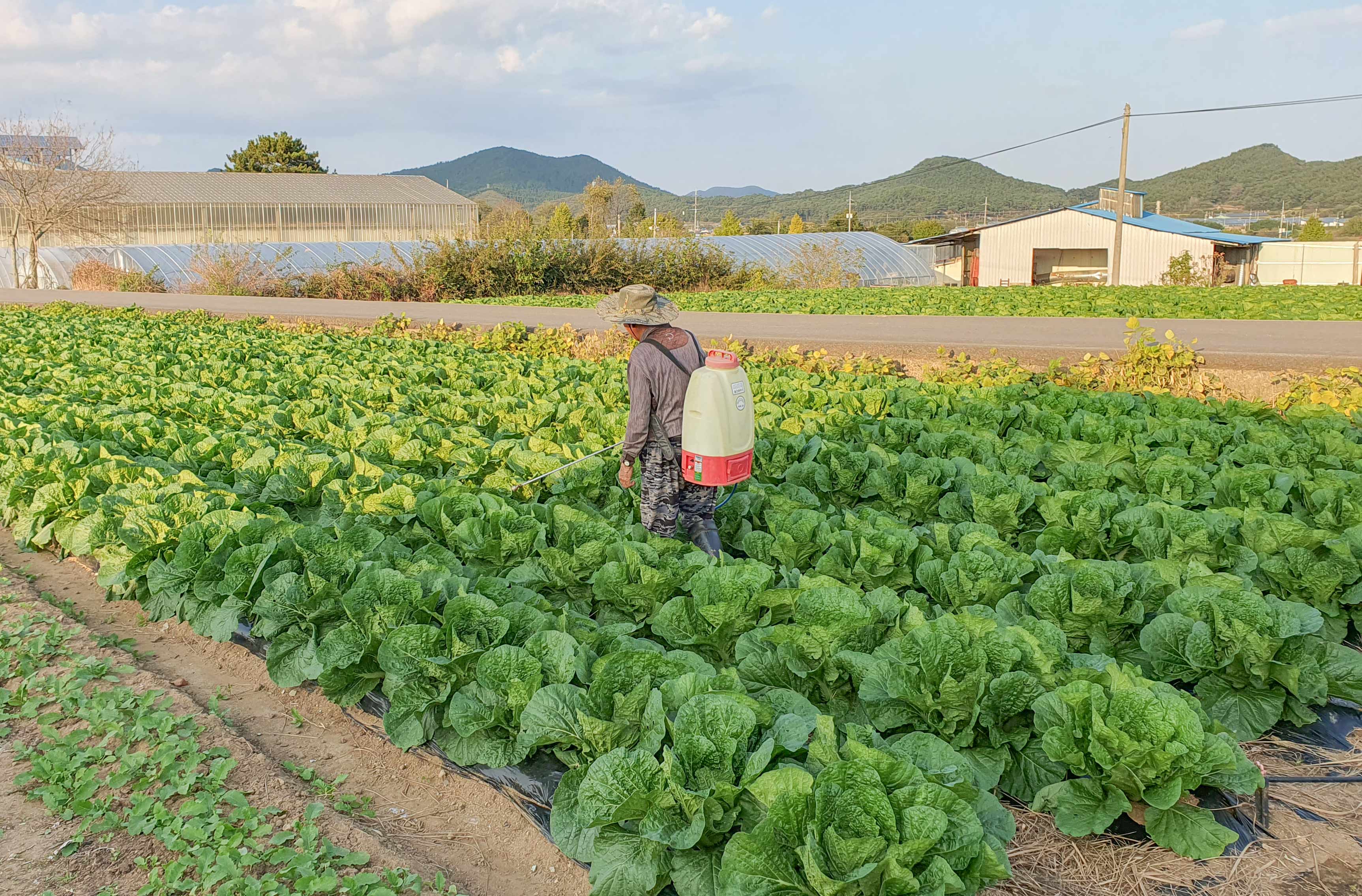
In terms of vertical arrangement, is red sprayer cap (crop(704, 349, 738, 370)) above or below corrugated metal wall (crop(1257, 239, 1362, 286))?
below

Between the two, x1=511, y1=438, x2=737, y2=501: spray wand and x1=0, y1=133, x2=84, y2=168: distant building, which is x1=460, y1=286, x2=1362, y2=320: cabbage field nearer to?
x1=511, y1=438, x2=737, y2=501: spray wand

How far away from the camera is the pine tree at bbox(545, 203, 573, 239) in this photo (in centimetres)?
3191

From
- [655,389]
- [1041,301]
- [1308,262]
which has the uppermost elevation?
[1308,262]

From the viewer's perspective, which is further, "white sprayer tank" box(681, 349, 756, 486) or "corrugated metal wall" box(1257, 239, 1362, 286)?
"corrugated metal wall" box(1257, 239, 1362, 286)

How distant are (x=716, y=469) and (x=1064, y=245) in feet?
145

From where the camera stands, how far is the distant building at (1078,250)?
40.8 metres

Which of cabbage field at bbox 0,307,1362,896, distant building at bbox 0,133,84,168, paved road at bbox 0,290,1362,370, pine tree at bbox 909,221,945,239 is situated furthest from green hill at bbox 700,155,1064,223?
cabbage field at bbox 0,307,1362,896

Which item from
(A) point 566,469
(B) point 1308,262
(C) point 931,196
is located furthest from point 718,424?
(C) point 931,196

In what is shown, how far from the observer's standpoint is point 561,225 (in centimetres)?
5191

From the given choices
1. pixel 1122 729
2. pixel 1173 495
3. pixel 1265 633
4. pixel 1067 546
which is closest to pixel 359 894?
pixel 1122 729

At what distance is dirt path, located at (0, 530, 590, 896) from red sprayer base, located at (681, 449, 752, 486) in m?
1.65

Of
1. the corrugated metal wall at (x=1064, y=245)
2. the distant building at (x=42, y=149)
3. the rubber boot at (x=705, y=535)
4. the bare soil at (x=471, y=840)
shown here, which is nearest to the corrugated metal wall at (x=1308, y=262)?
the corrugated metal wall at (x=1064, y=245)

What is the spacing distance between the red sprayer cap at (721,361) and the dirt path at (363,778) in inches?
75.9

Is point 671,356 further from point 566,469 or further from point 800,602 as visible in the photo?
point 800,602
